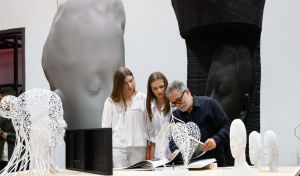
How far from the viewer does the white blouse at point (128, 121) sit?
9.18ft

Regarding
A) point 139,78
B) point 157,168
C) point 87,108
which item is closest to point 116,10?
point 139,78

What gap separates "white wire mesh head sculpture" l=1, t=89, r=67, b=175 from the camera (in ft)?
6.31

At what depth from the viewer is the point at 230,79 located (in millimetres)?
3307

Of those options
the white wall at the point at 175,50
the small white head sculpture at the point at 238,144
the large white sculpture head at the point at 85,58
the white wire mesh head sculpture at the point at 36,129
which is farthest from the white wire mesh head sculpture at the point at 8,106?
the large white sculpture head at the point at 85,58

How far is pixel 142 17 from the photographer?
4.10 metres

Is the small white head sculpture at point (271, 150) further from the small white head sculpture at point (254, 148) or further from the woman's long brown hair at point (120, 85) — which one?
the woman's long brown hair at point (120, 85)

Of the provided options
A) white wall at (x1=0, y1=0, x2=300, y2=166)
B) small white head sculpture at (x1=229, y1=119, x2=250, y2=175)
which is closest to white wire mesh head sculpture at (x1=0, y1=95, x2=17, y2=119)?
small white head sculpture at (x1=229, y1=119, x2=250, y2=175)

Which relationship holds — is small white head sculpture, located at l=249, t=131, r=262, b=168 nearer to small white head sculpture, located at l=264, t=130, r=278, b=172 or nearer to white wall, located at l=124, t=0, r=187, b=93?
small white head sculpture, located at l=264, t=130, r=278, b=172

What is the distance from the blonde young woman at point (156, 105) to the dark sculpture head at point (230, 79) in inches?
24.8

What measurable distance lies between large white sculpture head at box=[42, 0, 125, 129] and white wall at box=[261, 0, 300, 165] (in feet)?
3.85

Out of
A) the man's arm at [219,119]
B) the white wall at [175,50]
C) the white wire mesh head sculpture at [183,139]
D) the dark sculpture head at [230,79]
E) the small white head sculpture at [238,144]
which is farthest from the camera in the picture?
the white wall at [175,50]

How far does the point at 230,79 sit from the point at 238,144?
161 cm

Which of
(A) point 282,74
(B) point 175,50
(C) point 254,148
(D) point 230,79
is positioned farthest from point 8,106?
(A) point 282,74

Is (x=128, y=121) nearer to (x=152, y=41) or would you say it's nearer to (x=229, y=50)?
(x=229, y=50)
